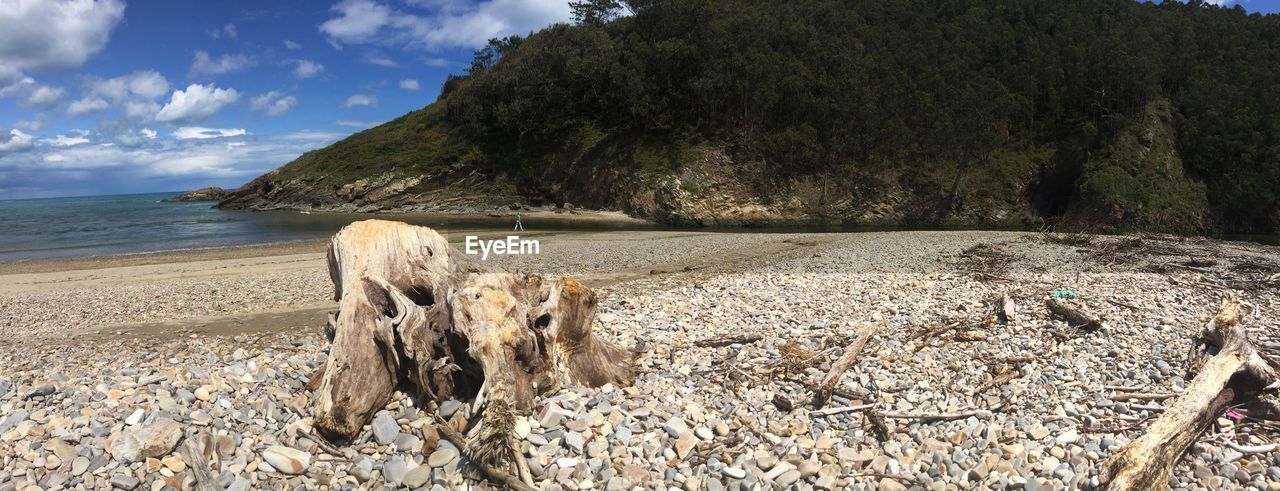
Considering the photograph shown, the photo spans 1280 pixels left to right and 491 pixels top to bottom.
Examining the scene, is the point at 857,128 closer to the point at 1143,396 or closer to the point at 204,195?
the point at 1143,396

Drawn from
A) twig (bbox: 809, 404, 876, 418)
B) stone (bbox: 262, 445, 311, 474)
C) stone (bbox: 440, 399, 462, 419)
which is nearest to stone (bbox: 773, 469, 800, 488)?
twig (bbox: 809, 404, 876, 418)

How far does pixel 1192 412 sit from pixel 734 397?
3.75m

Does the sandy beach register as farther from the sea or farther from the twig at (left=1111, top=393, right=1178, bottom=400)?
the sea

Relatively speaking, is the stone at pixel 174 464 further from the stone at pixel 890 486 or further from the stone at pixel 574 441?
the stone at pixel 890 486

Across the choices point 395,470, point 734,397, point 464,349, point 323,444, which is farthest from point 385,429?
point 734,397

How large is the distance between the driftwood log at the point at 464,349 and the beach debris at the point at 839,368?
1962mm

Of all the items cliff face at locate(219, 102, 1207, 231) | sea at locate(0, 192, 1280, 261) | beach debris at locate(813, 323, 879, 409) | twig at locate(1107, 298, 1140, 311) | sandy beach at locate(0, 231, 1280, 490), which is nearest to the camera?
sandy beach at locate(0, 231, 1280, 490)

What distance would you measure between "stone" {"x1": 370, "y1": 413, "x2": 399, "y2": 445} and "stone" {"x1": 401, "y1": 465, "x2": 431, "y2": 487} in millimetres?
559

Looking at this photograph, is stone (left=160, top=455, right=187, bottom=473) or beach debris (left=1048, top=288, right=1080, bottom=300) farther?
beach debris (left=1048, top=288, right=1080, bottom=300)

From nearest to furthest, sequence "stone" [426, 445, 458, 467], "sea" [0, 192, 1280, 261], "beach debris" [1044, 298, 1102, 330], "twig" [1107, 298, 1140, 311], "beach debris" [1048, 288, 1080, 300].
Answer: "stone" [426, 445, 458, 467] → "beach debris" [1044, 298, 1102, 330] → "twig" [1107, 298, 1140, 311] → "beach debris" [1048, 288, 1080, 300] → "sea" [0, 192, 1280, 261]

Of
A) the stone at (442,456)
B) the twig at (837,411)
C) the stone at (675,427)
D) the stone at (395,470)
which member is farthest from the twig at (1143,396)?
the stone at (395,470)

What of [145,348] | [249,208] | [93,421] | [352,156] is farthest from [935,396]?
[249,208]

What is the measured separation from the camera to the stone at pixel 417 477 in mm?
4570

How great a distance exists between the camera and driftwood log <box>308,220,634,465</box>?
200 inches
